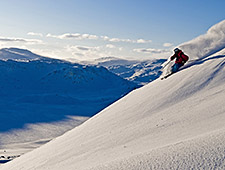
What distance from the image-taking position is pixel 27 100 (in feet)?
489

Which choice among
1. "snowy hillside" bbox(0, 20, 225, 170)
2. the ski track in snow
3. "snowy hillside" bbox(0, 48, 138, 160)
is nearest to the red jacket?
"snowy hillside" bbox(0, 20, 225, 170)

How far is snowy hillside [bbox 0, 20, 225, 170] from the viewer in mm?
4641

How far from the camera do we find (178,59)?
40.2ft

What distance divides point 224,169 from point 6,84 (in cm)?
19404

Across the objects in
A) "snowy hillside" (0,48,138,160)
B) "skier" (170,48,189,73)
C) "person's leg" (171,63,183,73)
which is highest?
"skier" (170,48,189,73)

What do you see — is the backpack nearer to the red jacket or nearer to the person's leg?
the red jacket

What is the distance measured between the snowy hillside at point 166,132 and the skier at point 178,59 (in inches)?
28.0

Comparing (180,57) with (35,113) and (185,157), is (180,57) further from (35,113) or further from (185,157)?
(35,113)

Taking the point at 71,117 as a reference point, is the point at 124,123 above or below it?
above

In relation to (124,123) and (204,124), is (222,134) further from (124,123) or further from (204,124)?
(124,123)

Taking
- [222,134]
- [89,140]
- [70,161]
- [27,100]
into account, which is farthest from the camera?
[27,100]

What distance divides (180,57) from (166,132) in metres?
5.89

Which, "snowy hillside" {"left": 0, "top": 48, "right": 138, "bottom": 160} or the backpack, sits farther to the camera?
"snowy hillside" {"left": 0, "top": 48, "right": 138, "bottom": 160}

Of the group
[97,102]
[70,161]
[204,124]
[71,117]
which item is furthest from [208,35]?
[97,102]
